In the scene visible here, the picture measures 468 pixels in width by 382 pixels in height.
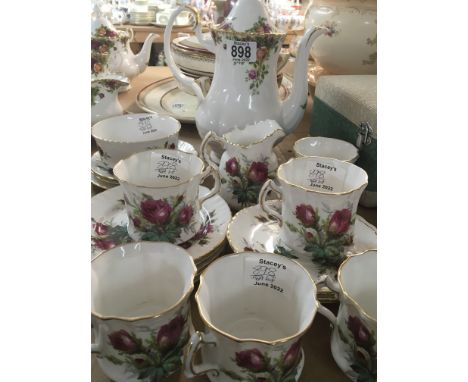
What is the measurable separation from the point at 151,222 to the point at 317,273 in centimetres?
22

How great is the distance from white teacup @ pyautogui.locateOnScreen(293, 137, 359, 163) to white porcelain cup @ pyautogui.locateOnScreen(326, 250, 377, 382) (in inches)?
11.1

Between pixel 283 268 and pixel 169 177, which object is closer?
pixel 283 268

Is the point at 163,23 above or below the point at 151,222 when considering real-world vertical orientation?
→ above

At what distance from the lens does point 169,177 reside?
2.06 feet

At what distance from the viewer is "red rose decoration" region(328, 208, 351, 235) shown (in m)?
0.52

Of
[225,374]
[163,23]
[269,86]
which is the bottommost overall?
[225,374]

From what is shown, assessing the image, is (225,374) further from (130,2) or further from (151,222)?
(130,2)

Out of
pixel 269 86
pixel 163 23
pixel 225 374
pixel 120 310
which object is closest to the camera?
pixel 225 374

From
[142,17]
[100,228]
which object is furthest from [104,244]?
[142,17]

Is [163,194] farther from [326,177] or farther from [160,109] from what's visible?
[160,109]

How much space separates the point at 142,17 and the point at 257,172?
6.88 feet

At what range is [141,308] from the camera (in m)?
0.50

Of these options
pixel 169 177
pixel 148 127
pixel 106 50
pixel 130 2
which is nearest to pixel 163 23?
pixel 130 2

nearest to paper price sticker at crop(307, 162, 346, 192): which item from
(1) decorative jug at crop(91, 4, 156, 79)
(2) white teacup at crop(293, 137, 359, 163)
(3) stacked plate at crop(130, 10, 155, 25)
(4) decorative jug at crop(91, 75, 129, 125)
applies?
(2) white teacup at crop(293, 137, 359, 163)
